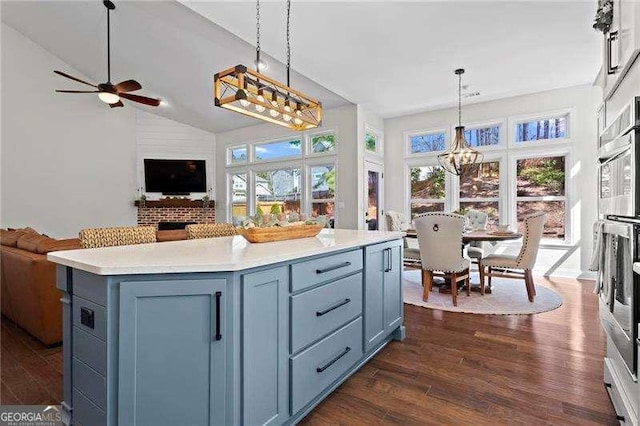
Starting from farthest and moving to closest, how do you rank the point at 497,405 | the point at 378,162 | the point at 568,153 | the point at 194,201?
the point at 194,201 < the point at 378,162 < the point at 568,153 < the point at 497,405

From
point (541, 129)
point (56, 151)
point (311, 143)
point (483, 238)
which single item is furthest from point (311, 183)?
point (56, 151)

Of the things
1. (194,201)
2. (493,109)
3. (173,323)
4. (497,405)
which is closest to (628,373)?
(497,405)

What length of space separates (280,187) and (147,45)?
3.57 meters

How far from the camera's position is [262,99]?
2.30 meters

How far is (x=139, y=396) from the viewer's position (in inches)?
54.3

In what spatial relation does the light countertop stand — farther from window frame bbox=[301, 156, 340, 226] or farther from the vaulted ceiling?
window frame bbox=[301, 156, 340, 226]

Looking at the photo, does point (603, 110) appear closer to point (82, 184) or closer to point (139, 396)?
point (139, 396)

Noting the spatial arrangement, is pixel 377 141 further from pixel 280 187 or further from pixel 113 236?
pixel 113 236

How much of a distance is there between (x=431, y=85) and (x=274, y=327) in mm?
4949

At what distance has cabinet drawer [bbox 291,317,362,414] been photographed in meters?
1.74

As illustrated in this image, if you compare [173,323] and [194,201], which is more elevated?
[194,201]

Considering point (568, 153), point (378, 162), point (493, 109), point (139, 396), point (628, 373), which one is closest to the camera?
point (139, 396)

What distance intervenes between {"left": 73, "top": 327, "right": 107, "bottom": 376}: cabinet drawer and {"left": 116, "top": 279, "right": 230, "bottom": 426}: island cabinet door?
5.1 inches

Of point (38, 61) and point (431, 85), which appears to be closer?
point (431, 85)
